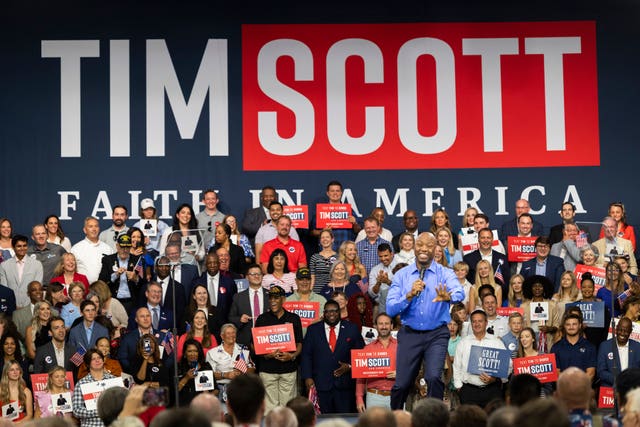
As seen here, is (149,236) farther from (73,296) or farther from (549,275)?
(549,275)

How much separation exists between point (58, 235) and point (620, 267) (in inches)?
267

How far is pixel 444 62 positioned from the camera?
16031mm

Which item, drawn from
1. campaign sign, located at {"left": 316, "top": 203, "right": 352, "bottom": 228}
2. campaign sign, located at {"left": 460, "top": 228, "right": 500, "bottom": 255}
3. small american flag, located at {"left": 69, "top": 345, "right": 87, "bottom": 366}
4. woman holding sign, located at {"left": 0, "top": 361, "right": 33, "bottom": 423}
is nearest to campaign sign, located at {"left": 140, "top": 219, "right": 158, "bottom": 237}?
campaign sign, located at {"left": 316, "top": 203, "right": 352, "bottom": 228}

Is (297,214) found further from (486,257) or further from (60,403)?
(60,403)

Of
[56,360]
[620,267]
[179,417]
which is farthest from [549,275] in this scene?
[179,417]

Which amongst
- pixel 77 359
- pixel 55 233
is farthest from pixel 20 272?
pixel 77 359

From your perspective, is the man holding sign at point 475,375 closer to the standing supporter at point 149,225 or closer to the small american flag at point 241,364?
the small american flag at point 241,364

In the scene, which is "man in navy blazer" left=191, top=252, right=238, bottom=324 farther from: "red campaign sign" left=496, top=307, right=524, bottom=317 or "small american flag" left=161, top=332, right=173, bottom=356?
"red campaign sign" left=496, top=307, right=524, bottom=317

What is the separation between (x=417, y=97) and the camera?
628 inches

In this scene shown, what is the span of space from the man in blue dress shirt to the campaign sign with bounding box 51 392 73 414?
3.33 metres

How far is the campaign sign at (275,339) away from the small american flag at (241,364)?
0.73ft

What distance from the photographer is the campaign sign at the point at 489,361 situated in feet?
35.9

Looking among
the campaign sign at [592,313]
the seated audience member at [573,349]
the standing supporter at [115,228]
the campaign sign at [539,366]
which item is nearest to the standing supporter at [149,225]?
the standing supporter at [115,228]

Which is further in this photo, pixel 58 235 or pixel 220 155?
pixel 220 155
